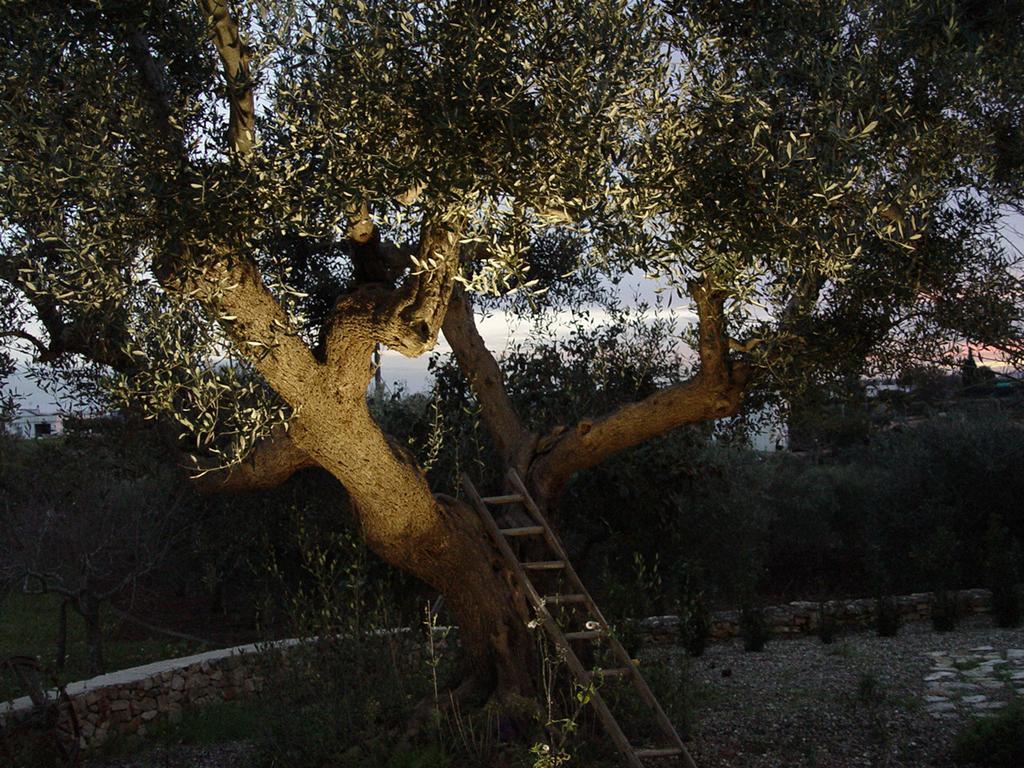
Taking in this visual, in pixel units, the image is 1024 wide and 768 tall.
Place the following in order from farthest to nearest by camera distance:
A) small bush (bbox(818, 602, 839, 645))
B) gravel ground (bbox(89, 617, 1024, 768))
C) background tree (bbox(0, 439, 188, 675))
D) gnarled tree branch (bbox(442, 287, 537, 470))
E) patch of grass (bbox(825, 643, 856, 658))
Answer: background tree (bbox(0, 439, 188, 675)) < small bush (bbox(818, 602, 839, 645)) < patch of grass (bbox(825, 643, 856, 658)) < gnarled tree branch (bbox(442, 287, 537, 470)) < gravel ground (bbox(89, 617, 1024, 768))

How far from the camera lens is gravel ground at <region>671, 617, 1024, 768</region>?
7867mm

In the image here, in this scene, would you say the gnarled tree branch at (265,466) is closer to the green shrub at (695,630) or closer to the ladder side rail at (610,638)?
the ladder side rail at (610,638)

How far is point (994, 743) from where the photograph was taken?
7336 mm

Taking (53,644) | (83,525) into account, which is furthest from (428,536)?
(53,644)

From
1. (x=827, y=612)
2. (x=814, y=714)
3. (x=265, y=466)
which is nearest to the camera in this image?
(x=265, y=466)

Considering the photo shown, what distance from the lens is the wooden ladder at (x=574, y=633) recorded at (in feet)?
23.0

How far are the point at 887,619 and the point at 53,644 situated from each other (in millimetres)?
12983

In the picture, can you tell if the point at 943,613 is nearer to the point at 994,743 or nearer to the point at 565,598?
the point at 994,743

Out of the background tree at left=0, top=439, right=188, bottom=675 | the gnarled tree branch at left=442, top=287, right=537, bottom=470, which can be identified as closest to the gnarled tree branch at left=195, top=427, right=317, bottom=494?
the gnarled tree branch at left=442, top=287, right=537, bottom=470

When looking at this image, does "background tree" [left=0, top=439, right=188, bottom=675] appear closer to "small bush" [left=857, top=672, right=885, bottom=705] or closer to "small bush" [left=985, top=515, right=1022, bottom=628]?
"small bush" [left=857, top=672, right=885, bottom=705]

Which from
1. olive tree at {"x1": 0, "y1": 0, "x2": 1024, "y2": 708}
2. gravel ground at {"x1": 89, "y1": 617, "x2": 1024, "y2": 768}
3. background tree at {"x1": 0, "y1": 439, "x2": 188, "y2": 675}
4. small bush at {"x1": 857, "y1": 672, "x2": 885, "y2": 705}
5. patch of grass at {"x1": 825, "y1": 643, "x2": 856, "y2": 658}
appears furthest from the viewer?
background tree at {"x1": 0, "y1": 439, "x2": 188, "y2": 675}

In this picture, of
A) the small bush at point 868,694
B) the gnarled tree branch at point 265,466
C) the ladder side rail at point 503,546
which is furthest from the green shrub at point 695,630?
the gnarled tree branch at point 265,466

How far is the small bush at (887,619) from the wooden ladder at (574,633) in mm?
6121

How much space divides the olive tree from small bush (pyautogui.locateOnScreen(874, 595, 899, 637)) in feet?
22.0
